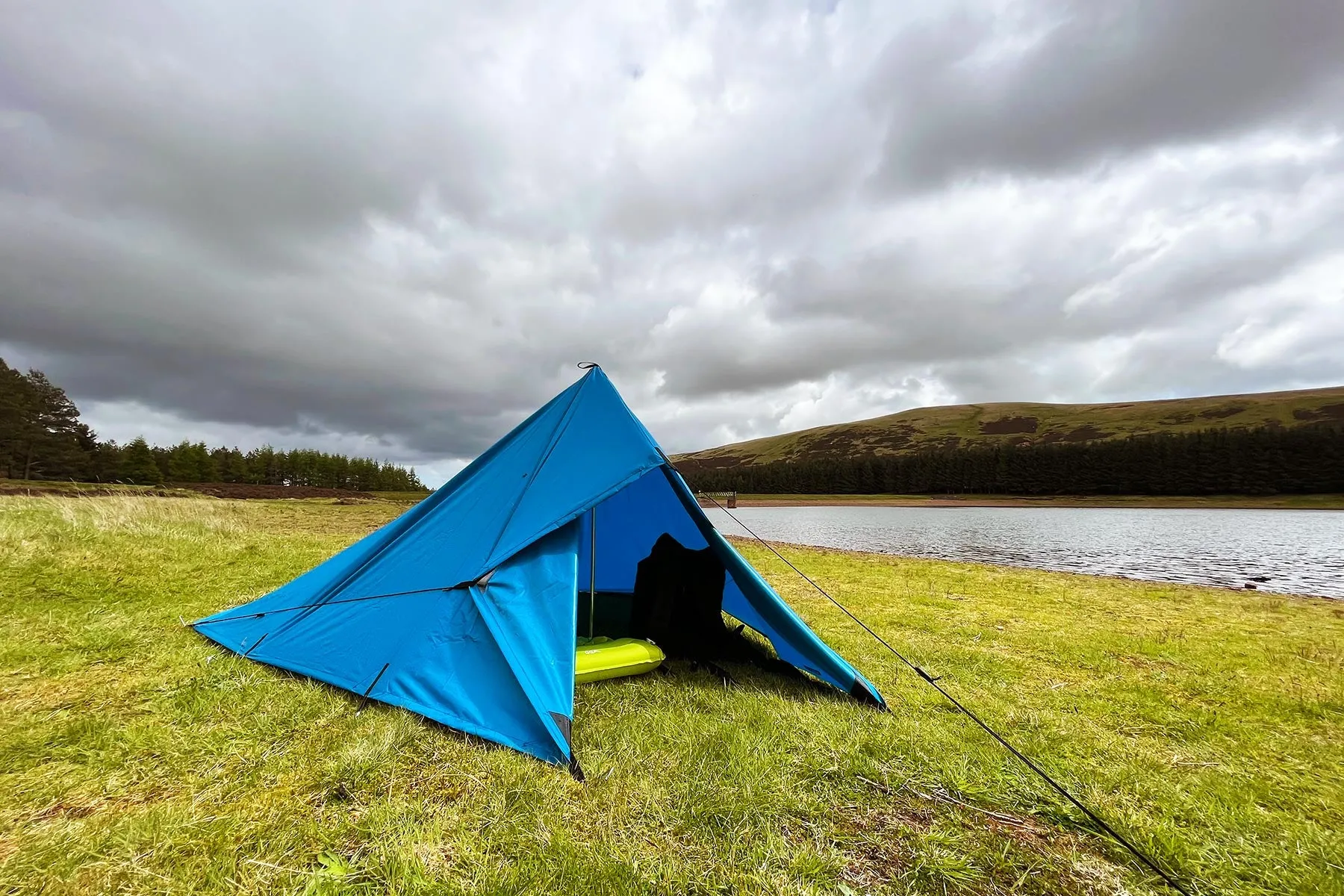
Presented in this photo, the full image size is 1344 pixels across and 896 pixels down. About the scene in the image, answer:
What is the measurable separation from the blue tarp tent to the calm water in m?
11.3

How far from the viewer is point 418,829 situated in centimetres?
289

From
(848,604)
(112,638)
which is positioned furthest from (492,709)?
(848,604)

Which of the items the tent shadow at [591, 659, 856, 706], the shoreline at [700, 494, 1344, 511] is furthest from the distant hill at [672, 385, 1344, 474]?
the tent shadow at [591, 659, 856, 706]

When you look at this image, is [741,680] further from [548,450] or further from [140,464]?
[140,464]

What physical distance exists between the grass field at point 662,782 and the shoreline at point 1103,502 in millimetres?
93950

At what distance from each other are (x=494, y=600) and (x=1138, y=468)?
115681 mm

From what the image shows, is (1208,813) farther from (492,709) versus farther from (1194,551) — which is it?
(1194,551)

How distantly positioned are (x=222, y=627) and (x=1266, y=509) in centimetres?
11088

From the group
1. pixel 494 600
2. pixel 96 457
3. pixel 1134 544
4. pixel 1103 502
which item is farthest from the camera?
pixel 1103 502

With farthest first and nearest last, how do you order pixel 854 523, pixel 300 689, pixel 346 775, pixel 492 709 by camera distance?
pixel 854 523, pixel 300 689, pixel 492 709, pixel 346 775

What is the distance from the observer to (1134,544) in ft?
101

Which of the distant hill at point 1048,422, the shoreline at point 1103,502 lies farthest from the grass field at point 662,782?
the distant hill at point 1048,422

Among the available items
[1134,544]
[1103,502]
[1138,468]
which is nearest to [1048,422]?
[1138,468]

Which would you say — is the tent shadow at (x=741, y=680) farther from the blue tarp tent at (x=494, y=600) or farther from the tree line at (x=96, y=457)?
the tree line at (x=96, y=457)
